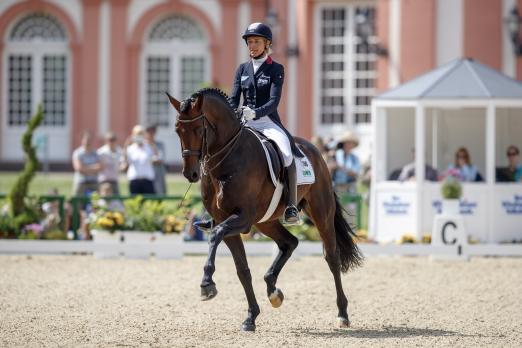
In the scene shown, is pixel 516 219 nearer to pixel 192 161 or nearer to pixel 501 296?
pixel 501 296

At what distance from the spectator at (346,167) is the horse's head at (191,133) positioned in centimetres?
941

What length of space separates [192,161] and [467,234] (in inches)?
374

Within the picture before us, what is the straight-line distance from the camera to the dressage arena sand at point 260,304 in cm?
933

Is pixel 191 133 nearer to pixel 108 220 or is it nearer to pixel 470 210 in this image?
pixel 108 220

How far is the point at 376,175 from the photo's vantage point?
61.4 ft

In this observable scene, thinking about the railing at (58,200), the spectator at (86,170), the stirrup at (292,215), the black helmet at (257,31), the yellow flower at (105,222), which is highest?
the black helmet at (257,31)

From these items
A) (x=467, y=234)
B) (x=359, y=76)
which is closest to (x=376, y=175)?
(x=467, y=234)

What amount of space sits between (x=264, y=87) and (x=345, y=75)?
852 inches

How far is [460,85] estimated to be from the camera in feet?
59.8

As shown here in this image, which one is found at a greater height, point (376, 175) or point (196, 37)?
point (196, 37)

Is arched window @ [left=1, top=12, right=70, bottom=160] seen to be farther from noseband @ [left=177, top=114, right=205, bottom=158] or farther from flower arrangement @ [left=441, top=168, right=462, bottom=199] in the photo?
noseband @ [left=177, top=114, right=205, bottom=158]

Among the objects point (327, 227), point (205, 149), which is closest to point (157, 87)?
point (327, 227)

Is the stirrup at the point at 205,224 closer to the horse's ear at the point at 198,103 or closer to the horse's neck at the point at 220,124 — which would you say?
the horse's neck at the point at 220,124

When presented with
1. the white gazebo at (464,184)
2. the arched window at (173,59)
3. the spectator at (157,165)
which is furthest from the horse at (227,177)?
the arched window at (173,59)
